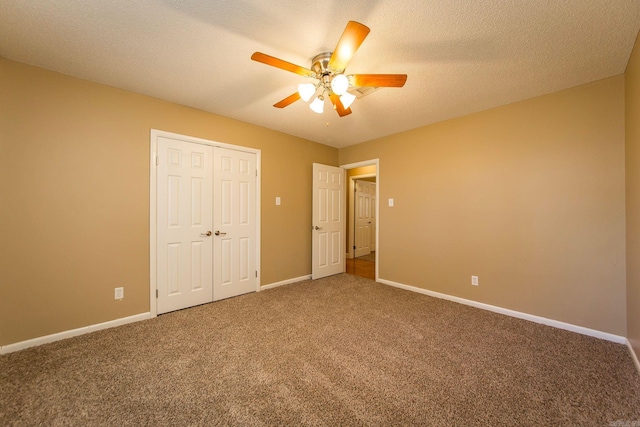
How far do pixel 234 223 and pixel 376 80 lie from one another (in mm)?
2513

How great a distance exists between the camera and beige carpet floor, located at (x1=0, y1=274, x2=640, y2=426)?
4.49 ft

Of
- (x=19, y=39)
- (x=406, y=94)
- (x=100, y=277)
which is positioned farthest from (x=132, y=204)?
(x=406, y=94)

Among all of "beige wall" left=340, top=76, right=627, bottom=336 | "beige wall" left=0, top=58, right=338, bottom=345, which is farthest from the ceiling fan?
"beige wall" left=340, top=76, right=627, bottom=336

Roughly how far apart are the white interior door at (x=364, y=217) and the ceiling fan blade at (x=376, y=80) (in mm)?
4548

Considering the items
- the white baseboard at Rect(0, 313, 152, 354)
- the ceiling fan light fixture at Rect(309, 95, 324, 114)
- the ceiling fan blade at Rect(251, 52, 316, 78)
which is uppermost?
the ceiling fan blade at Rect(251, 52, 316, 78)

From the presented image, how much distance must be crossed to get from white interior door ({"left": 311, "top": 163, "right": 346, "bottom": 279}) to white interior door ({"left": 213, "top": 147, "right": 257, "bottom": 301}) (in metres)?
1.11

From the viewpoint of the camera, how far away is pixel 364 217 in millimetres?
6516

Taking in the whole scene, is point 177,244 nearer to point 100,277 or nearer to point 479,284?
point 100,277

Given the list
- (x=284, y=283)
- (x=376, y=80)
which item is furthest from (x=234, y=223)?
(x=376, y=80)

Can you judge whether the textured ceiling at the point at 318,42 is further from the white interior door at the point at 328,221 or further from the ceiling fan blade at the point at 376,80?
the white interior door at the point at 328,221

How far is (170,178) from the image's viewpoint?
2783 mm

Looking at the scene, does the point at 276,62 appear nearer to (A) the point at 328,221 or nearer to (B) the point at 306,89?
(B) the point at 306,89

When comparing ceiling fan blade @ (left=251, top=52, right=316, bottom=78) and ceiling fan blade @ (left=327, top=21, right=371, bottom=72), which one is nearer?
ceiling fan blade @ (left=327, top=21, right=371, bottom=72)

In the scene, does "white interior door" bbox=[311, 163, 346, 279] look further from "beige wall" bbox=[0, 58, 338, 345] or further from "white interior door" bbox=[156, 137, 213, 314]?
"beige wall" bbox=[0, 58, 338, 345]
